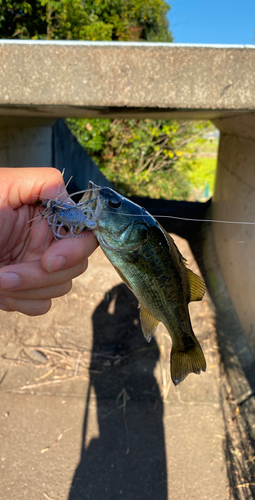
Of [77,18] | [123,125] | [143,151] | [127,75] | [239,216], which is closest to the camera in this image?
[127,75]

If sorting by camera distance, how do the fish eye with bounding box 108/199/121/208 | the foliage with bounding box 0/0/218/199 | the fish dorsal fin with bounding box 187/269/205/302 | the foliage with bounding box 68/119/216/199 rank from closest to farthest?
1. the fish eye with bounding box 108/199/121/208
2. the fish dorsal fin with bounding box 187/269/205/302
3. the foliage with bounding box 0/0/218/199
4. the foliage with bounding box 68/119/216/199

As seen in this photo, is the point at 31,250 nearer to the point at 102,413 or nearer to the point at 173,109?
the point at 102,413

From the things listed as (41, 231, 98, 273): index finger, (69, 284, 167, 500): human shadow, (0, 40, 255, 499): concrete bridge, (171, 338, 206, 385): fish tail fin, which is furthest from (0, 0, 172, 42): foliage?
(171, 338, 206, 385): fish tail fin

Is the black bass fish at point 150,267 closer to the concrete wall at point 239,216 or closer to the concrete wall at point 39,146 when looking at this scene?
the concrete wall at point 239,216

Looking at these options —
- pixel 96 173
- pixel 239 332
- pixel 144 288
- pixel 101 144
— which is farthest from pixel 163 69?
pixel 101 144

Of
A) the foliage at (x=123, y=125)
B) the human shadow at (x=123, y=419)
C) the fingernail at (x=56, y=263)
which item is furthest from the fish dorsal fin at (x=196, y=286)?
the foliage at (x=123, y=125)

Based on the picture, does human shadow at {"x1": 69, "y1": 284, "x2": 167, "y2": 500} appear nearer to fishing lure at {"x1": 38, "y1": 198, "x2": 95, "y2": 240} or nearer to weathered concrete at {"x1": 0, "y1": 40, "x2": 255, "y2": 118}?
fishing lure at {"x1": 38, "y1": 198, "x2": 95, "y2": 240}

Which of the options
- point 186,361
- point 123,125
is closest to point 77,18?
point 123,125
